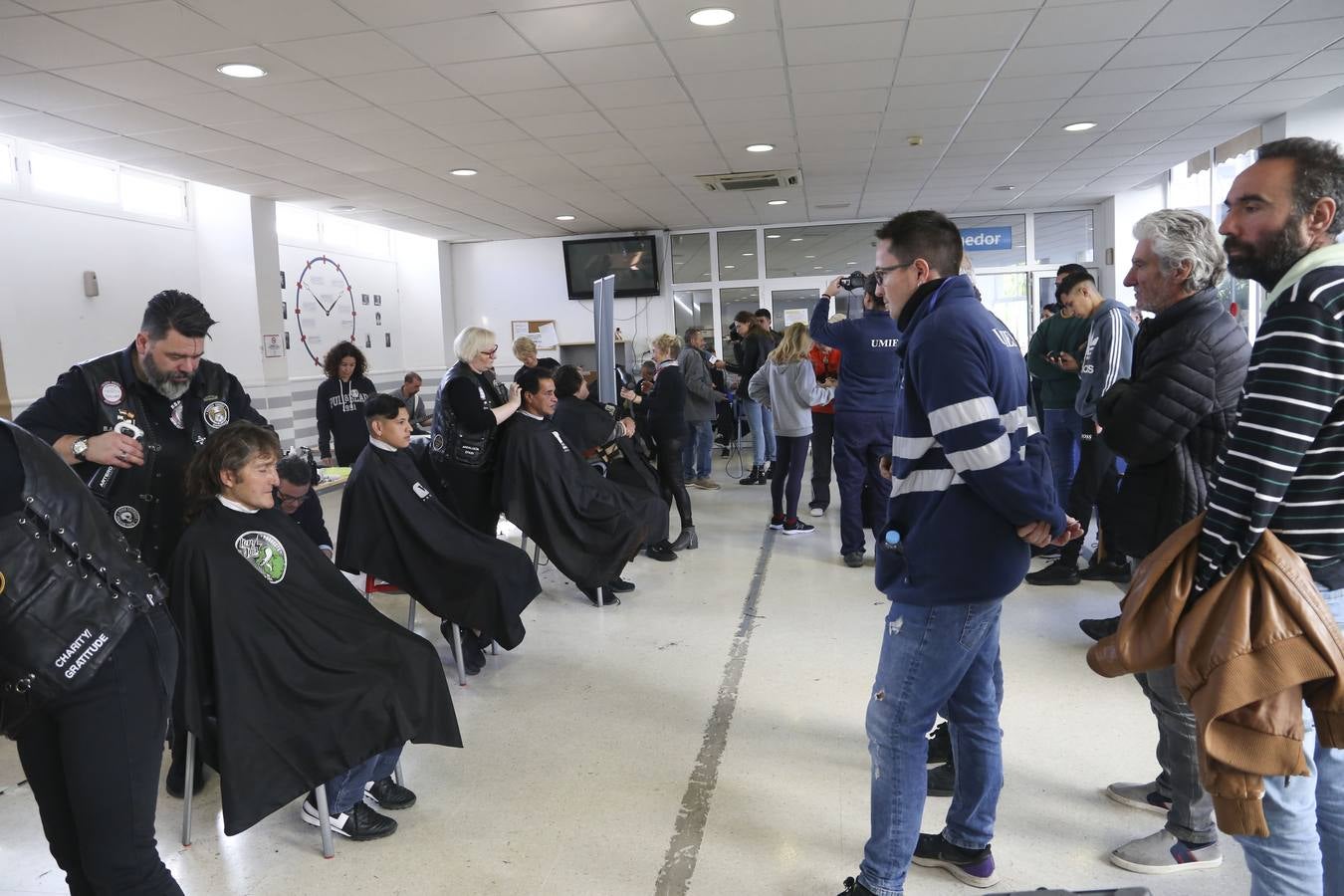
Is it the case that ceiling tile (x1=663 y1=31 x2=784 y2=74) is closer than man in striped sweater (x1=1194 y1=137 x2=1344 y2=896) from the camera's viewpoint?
No

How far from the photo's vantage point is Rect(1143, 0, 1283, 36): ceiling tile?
419 cm

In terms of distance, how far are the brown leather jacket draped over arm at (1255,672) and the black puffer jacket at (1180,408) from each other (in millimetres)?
772

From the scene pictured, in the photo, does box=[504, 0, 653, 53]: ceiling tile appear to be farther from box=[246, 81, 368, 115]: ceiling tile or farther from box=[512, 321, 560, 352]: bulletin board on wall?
box=[512, 321, 560, 352]: bulletin board on wall

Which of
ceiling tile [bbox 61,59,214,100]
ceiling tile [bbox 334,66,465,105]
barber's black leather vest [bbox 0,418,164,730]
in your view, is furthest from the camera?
ceiling tile [bbox 334,66,465,105]

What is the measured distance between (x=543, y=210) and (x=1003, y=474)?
8267 mm

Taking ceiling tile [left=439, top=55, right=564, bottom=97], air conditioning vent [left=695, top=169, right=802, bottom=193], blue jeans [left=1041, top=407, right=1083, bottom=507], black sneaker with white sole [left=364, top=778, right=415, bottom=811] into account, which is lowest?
black sneaker with white sole [left=364, top=778, right=415, bottom=811]

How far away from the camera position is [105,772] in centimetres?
150

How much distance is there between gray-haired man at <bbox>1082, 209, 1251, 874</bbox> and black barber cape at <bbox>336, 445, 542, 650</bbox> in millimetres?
2037

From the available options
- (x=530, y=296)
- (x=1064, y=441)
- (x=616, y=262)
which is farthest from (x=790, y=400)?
(x=530, y=296)

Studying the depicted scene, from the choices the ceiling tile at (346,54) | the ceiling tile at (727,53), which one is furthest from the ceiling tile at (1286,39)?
the ceiling tile at (346,54)

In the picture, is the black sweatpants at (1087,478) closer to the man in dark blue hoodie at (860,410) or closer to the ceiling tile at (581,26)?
the man in dark blue hoodie at (860,410)

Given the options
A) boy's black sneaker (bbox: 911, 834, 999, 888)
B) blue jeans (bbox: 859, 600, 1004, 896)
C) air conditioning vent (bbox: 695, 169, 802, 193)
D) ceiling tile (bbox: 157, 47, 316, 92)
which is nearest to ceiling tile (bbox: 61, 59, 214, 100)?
ceiling tile (bbox: 157, 47, 316, 92)

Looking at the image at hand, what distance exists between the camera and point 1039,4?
4090 mm

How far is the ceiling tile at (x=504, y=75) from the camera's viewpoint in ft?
15.1
